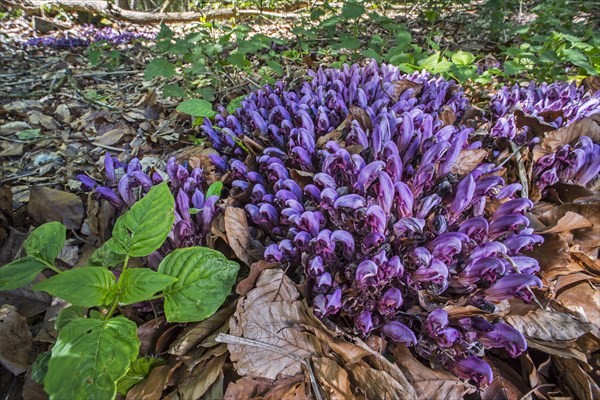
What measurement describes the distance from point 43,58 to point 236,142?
20.3 feet

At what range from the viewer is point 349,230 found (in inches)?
61.1

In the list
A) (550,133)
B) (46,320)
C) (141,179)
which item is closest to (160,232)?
(141,179)

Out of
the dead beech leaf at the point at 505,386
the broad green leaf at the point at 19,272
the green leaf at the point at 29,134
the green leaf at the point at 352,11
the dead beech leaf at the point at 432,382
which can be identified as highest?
the green leaf at the point at 352,11

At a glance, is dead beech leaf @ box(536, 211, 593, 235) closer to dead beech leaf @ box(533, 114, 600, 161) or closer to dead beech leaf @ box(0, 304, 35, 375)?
dead beech leaf @ box(533, 114, 600, 161)

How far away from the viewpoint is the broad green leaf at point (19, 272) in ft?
4.25

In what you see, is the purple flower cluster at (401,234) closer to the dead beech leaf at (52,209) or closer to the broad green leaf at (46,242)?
the broad green leaf at (46,242)

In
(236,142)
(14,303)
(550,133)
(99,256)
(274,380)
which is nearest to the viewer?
(274,380)

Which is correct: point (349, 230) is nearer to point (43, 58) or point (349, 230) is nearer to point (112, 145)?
point (112, 145)

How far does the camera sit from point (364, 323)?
1.36 m

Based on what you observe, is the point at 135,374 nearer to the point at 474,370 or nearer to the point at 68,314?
the point at 68,314

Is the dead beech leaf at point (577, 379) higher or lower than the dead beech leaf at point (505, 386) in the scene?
higher

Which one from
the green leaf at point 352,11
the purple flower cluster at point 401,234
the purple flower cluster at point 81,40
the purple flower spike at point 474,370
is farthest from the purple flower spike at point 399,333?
the purple flower cluster at point 81,40

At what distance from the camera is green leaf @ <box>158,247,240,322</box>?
4.32ft

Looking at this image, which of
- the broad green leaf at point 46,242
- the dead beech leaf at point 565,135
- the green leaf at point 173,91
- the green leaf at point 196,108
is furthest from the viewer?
the green leaf at point 173,91
